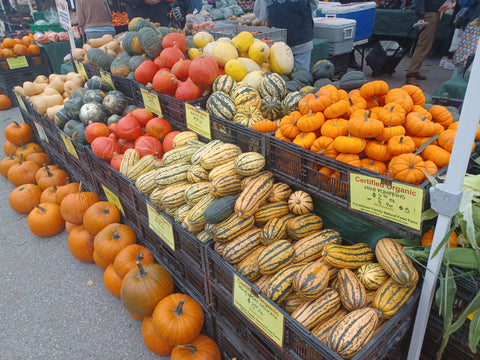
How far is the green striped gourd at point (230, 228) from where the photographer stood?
6.66 ft

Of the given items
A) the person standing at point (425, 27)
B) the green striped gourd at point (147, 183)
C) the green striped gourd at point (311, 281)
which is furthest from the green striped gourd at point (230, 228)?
the person standing at point (425, 27)

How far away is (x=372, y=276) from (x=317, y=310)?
1.09 feet

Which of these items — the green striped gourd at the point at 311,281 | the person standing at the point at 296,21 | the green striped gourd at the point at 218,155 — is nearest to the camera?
the green striped gourd at the point at 311,281

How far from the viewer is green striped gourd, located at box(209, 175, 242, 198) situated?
222 cm

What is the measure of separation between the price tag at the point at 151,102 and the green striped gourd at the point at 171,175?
40.8 inches

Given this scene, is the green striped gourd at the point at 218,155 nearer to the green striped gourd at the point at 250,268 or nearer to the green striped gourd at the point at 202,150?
the green striped gourd at the point at 202,150

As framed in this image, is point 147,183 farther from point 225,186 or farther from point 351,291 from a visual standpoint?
point 351,291

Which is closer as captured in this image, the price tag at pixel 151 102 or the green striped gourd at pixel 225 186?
the green striped gourd at pixel 225 186

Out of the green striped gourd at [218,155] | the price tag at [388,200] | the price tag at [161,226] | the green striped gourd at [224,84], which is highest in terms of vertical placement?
the green striped gourd at [224,84]

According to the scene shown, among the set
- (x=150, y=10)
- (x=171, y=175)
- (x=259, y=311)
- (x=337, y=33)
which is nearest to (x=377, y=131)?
(x=259, y=311)

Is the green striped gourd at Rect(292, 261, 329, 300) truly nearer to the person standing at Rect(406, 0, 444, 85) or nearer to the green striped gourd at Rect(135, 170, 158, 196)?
the green striped gourd at Rect(135, 170, 158, 196)

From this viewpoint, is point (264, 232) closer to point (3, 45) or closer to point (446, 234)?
point (446, 234)

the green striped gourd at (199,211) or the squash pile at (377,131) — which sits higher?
the squash pile at (377,131)

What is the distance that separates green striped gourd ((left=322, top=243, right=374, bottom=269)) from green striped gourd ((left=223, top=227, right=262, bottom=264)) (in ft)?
1.41
